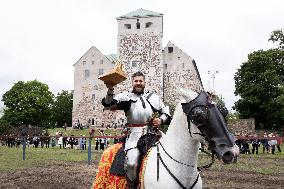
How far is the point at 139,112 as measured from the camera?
16.2ft

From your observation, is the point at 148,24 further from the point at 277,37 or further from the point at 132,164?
the point at 132,164

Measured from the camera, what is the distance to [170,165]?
431 centimetres

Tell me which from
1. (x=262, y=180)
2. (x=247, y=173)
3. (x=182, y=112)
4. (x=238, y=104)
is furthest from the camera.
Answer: (x=238, y=104)

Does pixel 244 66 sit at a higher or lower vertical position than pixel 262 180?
higher

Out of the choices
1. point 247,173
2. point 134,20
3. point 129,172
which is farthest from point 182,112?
point 134,20

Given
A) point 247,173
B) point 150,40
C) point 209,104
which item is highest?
point 150,40

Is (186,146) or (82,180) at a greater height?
(186,146)

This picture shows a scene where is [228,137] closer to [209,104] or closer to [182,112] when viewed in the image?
[209,104]

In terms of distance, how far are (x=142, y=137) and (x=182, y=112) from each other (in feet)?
2.82

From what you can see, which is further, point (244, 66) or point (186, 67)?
point (186, 67)

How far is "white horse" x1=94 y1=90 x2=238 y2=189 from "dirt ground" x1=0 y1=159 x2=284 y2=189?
6897mm

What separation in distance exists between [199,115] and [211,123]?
14 centimetres

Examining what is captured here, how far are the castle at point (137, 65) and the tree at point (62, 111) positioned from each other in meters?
14.9

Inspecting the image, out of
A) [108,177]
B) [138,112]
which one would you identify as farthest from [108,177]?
[138,112]
